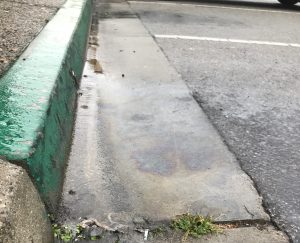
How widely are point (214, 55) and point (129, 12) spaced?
2821mm

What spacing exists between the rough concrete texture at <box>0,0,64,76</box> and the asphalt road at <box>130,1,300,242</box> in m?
1.41

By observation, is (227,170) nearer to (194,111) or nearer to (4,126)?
(194,111)

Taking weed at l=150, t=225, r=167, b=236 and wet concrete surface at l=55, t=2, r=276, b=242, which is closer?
weed at l=150, t=225, r=167, b=236

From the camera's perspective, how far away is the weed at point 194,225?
1.82 meters

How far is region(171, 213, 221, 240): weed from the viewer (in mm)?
1823

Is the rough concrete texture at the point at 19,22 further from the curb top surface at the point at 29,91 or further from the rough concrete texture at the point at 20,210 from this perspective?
the rough concrete texture at the point at 20,210

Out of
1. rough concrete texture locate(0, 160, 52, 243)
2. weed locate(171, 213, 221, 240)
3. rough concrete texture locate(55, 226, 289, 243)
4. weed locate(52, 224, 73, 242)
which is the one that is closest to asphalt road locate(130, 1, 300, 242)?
Result: rough concrete texture locate(55, 226, 289, 243)

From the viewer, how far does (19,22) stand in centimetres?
410

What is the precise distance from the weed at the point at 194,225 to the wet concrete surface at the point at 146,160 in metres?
0.06

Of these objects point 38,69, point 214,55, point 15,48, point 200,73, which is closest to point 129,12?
point 214,55

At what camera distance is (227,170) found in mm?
2385

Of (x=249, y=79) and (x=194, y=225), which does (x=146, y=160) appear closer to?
(x=194, y=225)

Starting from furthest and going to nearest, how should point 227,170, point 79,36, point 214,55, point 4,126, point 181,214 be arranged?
point 214,55 < point 79,36 < point 227,170 < point 181,214 < point 4,126

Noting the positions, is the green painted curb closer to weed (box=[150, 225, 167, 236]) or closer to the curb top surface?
the curb top surface
